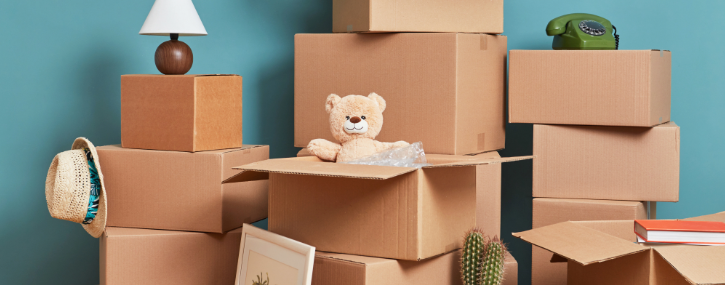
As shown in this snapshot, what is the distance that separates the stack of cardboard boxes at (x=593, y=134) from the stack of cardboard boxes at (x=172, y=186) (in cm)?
82

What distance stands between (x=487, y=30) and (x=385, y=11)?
1.06 ft

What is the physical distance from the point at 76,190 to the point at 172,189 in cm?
22

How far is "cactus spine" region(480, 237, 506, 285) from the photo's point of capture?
4.14 feet

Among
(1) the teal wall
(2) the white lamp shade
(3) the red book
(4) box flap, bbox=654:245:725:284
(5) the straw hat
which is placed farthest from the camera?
(1) the teal wall

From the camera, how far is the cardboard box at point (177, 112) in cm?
145

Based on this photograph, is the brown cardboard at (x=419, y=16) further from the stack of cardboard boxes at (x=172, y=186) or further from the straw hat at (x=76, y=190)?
the straw hat at (x=76, y=190)

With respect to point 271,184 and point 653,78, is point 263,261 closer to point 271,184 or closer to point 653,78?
point 271,184

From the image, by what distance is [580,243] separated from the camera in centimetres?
112

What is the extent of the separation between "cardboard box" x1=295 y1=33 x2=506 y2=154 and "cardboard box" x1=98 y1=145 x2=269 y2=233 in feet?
0.96

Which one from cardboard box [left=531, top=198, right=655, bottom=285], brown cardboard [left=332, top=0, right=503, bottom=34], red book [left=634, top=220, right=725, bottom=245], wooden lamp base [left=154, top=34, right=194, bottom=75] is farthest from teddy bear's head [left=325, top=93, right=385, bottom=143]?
red book [left=634, top=220, right=725, bottom=245]

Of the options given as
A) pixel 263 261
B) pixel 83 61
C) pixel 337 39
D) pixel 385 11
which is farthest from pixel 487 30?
pixel 83 61

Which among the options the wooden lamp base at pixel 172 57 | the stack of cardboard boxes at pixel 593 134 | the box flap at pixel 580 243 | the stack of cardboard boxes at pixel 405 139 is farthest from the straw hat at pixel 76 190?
the stack of cardboard boxes at pixel 593 134

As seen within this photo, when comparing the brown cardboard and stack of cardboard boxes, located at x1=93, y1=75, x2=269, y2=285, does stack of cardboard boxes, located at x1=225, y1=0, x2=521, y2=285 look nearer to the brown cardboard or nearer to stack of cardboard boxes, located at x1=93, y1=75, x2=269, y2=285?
the brown cardboard

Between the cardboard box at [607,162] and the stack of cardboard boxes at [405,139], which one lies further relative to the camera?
the cardboard box at [607,162]
